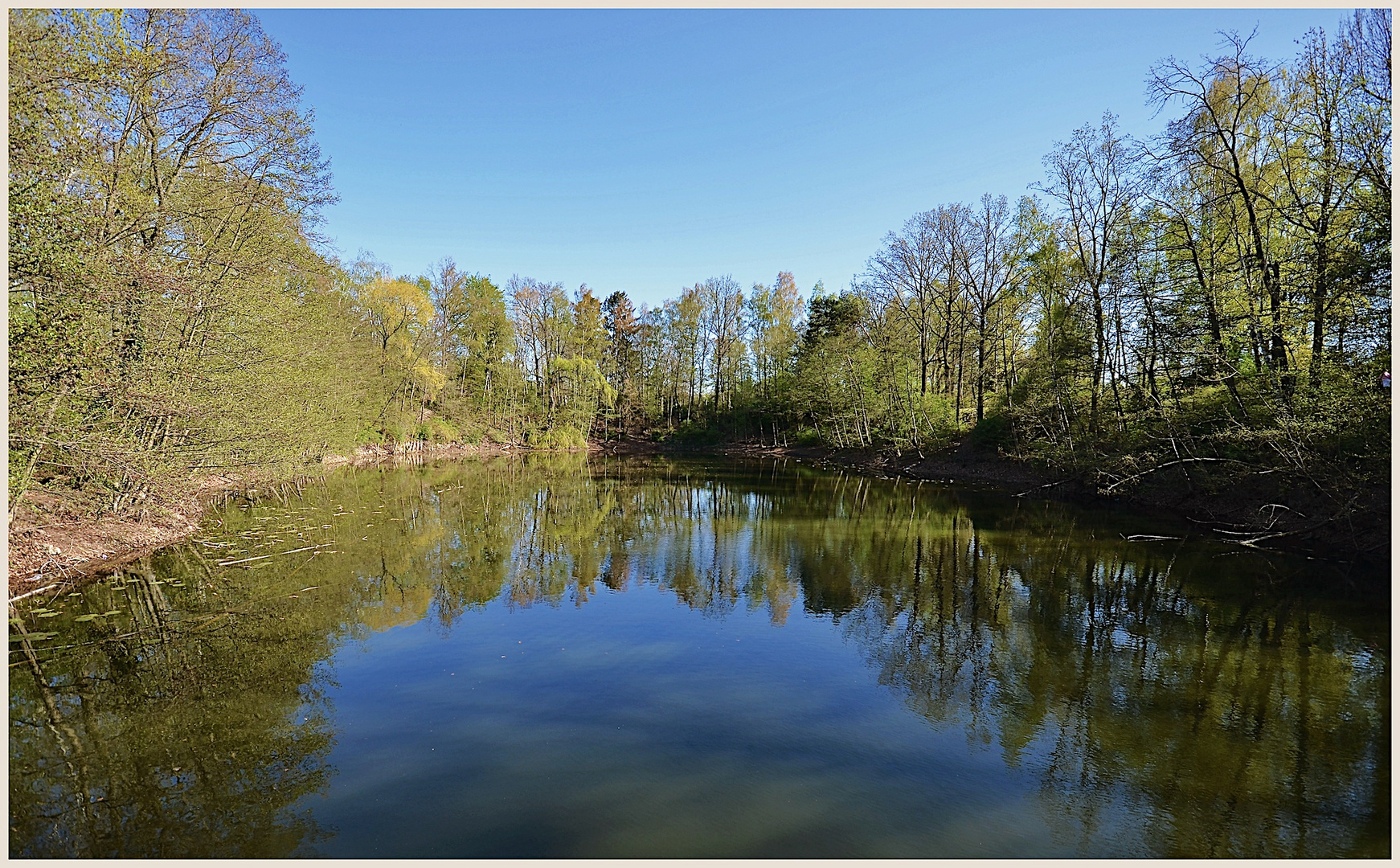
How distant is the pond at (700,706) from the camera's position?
461cm

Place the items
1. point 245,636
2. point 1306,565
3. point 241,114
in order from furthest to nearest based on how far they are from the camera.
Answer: point 241,114, point 1306,565, point 245,636

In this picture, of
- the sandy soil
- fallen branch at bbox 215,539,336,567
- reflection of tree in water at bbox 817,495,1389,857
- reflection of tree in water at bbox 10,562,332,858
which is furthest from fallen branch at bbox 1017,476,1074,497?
reflection of tree in water at bbox 10,562,332,858

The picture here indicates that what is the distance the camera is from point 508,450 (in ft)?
159

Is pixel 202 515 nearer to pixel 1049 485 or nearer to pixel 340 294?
pixel 340 294

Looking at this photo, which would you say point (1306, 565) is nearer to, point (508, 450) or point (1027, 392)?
point (1027, 392)

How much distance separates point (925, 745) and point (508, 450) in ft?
150

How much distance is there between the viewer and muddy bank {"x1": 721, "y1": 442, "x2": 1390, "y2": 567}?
12.4 meters

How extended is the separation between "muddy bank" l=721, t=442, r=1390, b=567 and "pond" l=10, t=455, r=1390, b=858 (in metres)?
1.14

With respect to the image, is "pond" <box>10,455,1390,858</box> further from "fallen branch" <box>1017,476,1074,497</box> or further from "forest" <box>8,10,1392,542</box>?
"fallen branch" <box>1017,476,1074,497</box>

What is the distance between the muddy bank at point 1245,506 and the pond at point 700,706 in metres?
1.14

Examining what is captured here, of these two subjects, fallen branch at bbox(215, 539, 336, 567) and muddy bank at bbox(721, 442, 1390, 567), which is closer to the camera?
fallen branch at bbox(215, 539, 336, 567)

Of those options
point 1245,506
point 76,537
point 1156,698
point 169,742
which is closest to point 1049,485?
point 1245,506

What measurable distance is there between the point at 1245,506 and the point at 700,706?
16622 millimetres

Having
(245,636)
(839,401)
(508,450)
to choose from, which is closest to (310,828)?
(245,636)
